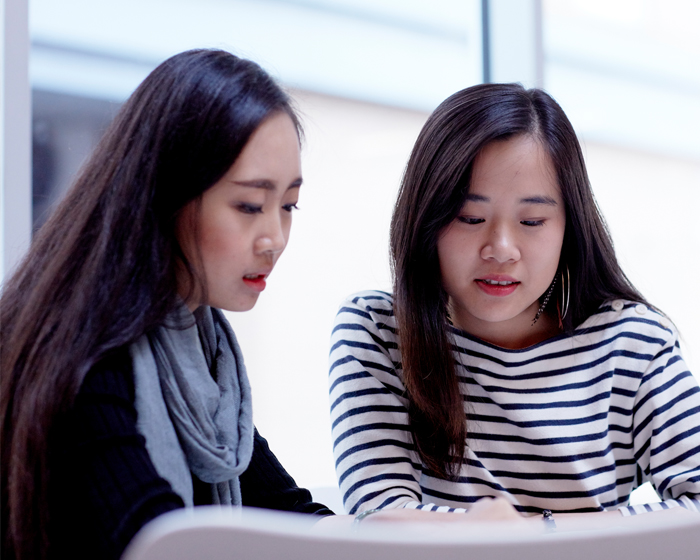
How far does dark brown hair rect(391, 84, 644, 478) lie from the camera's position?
3.44 ft

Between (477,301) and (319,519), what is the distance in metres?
0.38

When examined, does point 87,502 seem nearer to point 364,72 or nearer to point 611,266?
point 611,266

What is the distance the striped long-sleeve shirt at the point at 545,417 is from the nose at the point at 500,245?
0.19m

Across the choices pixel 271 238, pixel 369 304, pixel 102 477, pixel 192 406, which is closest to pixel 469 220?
pixel 369 304

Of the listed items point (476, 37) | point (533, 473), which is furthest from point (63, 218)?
point (476, 37)

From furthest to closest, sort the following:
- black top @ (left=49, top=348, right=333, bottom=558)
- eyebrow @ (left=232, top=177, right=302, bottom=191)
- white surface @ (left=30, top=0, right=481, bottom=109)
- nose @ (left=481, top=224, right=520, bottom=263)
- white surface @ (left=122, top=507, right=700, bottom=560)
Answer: white surface @ (left=30, top=0, right=481, bottom=109) → nose @ (left=481, top=224, right=520, bottom=263) → eyebrow @ (left=232, top=177, right=302, bottom=191) → black top @ (left=49, top=348, right=333, bottom=558) → white surface @ (left=122, top=507, right=700, bottom=560)

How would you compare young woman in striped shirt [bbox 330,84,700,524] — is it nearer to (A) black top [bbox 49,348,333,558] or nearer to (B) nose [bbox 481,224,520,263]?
(B) nose [bbox 481,224,520,263]

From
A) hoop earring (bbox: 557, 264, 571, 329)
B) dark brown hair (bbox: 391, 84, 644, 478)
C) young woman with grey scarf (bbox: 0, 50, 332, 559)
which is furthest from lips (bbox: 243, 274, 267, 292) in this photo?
hoop earring (bbox: 557, 264, 571, 329)

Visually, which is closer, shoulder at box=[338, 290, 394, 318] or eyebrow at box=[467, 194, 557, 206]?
eyebrow at box=[467, 194, 557, 206]

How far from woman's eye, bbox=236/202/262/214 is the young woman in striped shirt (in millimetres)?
336

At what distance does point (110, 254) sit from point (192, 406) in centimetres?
19

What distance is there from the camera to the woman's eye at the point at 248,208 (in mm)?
788

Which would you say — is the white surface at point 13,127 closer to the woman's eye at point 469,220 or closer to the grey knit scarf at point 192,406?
the grey knit scarf at point 192,406

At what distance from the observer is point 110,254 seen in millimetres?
740
